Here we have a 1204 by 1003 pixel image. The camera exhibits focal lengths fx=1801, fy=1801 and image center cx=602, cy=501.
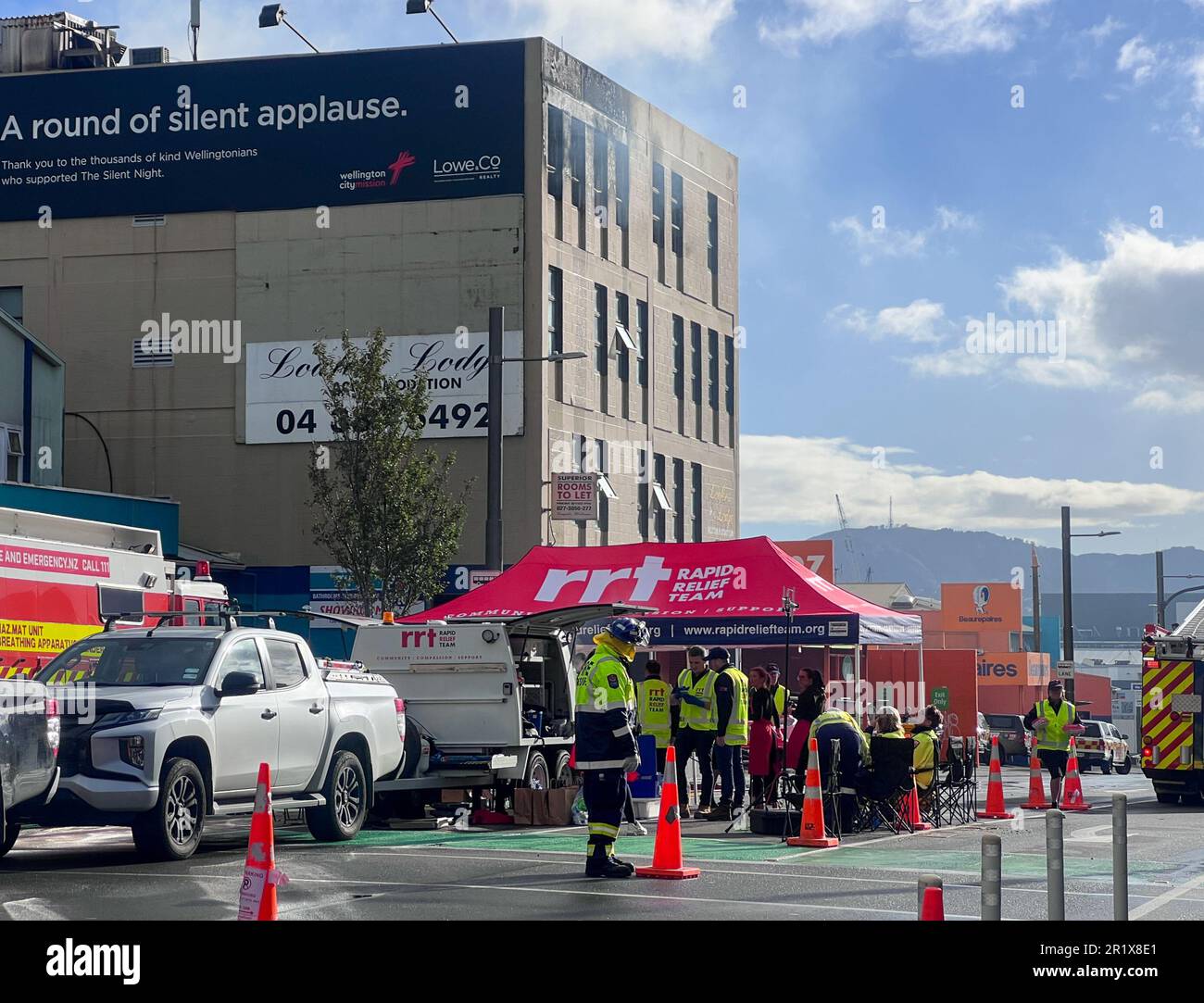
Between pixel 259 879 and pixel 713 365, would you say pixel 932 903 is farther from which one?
pixel 713 365

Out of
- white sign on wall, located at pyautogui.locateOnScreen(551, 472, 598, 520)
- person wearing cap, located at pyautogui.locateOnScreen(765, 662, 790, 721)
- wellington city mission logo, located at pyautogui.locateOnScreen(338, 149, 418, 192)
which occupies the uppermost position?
wellington city mission logo, located at pyautogui.locateOnScreen(338, 149, 418, 192)

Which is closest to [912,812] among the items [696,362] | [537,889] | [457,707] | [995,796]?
[995,796]

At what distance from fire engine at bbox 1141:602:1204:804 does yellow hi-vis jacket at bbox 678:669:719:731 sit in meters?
8.91

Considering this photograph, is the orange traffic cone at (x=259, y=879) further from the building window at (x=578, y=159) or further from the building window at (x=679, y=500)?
the building window at (x=679, y=500)

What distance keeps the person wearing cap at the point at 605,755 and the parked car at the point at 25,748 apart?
4008 millimetres

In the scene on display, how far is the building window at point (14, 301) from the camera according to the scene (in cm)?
4591

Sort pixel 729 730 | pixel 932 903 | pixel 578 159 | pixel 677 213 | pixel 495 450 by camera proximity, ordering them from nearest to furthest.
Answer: pixel 932 903 → pixel 729 730 → pixel 495 450 → pixel 578 159 → pixel 677 213

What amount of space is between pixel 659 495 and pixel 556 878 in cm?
3543

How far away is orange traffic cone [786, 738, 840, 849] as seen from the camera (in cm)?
1675

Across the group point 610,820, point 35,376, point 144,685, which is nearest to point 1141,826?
point 610,820

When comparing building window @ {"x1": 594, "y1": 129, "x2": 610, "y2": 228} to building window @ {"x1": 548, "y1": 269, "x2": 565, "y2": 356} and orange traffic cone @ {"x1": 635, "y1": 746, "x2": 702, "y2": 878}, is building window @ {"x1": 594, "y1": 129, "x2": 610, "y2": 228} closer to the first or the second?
building window @ {"x1": 548, "y1": 269, "x2": 565, "y2": 356}

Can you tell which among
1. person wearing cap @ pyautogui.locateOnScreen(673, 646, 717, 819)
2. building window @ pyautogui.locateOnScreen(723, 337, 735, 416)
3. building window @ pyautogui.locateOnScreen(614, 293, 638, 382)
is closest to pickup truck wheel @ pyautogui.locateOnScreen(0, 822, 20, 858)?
person wearing cap @ pyautogui.locateOnScreen(673, 646, 717, 819)

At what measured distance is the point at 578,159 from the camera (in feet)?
146
